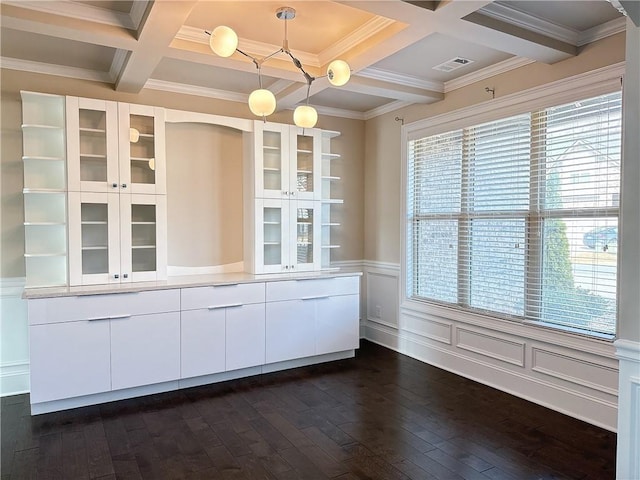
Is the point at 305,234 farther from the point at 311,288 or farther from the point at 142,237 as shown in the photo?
the point at 142,237

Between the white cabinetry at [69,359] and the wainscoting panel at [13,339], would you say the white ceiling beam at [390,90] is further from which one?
the wainscoting panel at [13,339]

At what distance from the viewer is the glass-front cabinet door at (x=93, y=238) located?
363cm

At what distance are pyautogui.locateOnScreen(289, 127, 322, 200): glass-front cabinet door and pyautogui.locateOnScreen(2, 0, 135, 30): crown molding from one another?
202 centimetres

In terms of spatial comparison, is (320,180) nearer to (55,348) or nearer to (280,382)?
(280,382)

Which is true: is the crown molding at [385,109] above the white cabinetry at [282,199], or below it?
above

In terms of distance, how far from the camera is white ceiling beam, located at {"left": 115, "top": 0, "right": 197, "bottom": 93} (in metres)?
2.49

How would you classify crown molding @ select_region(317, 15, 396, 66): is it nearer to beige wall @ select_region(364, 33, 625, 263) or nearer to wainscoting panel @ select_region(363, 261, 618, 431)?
beige wall @ select_region(364, 33, 625, 263)

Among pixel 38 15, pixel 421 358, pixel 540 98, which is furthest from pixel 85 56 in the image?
pixel 421 358

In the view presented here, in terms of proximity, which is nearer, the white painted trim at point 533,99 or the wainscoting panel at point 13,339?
the white painted trim at point 533,99

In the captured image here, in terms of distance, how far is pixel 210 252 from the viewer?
4.49 metres

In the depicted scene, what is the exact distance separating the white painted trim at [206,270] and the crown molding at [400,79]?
7.22 feet

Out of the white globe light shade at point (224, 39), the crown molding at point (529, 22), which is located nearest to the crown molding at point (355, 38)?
the crown molding at point (529, 22)

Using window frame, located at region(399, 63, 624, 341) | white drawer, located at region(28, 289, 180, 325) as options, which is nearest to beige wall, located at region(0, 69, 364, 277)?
white drawer, located at region(28, 289, 180, 325)

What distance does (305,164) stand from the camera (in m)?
4.75
